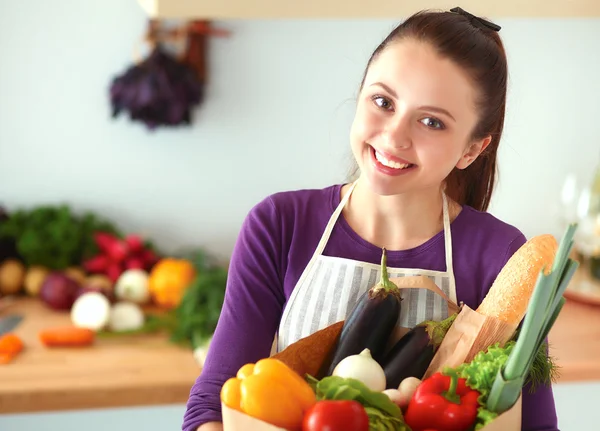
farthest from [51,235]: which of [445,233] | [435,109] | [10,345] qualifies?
[435,109]

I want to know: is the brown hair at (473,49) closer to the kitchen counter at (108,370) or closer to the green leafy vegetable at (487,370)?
the green leafy vegetable at (487,370)

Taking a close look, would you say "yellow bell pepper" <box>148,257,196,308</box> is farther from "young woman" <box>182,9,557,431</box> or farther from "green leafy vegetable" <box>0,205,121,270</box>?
"young woman" <box>182,9,557,431</box>

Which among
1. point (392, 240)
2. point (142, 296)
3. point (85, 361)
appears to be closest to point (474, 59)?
point (392, 240)

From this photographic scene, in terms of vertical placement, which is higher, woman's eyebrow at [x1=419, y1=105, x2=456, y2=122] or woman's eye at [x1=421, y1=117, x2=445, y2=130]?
woman's eyebrow at [x1=419, y1=105, x2=456, y2=122]

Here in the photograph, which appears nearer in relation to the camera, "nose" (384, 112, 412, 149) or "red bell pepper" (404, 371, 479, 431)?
"red bell pepper" (404, 371, 479, 431)

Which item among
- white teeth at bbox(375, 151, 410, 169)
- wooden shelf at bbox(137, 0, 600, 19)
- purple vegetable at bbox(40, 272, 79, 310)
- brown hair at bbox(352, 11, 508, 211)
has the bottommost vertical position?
purple vegetable at bbox(40, 272, 79, 310)

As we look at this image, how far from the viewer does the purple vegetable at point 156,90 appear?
6.61ft

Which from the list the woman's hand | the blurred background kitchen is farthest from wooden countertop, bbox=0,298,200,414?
the woman's hand

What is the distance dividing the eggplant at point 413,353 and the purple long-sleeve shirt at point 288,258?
17cm

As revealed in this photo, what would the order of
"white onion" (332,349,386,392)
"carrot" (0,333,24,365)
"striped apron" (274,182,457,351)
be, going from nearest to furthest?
"white onion" (332,349,386,392) < "striped apron" (274,182,457,351) < "carrot" (0,333,24,365)

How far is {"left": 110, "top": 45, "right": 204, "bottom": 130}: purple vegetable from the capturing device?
2.02 m

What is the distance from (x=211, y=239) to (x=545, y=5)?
3.90 ft

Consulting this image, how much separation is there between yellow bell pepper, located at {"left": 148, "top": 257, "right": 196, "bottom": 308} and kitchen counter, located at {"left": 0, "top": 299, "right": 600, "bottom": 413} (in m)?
0.14

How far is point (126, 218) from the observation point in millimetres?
2186
